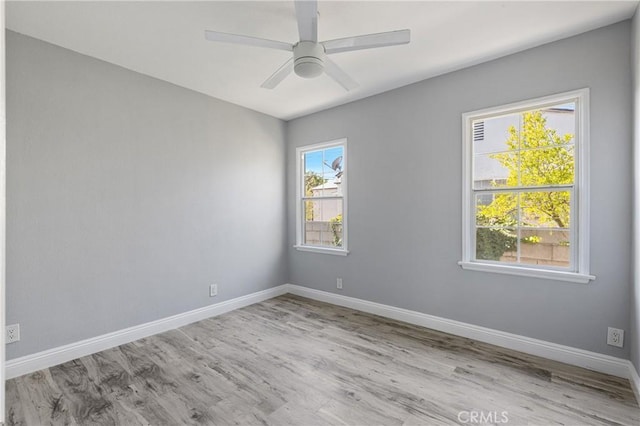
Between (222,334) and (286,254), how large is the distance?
1692 millimetres

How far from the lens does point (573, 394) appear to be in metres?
2.09

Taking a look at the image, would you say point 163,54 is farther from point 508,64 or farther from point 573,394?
point 573,394

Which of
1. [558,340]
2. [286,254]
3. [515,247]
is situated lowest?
[558,340]

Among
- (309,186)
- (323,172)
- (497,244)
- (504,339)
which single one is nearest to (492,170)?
(497,244)

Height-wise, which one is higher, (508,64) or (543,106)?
(508,64)

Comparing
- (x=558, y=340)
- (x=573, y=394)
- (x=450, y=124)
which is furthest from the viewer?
(x=450, y=124)

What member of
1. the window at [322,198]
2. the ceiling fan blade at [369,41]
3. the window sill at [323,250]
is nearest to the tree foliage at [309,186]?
the window at [322,198]

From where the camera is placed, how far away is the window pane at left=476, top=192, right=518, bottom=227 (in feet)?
9.18

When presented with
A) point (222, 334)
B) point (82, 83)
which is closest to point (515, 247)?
point (222, 334)

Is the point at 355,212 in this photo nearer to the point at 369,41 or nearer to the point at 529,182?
the point at 529,182

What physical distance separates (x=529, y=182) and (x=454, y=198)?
624 mm

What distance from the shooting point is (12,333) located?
7.59ft

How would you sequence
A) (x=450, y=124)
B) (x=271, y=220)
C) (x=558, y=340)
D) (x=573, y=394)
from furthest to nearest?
(x=271, y=220), (x=450, y=124), (x=558, y=340), (x=573, y=394)

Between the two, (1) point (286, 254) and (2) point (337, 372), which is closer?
(2) point (337, 372)
